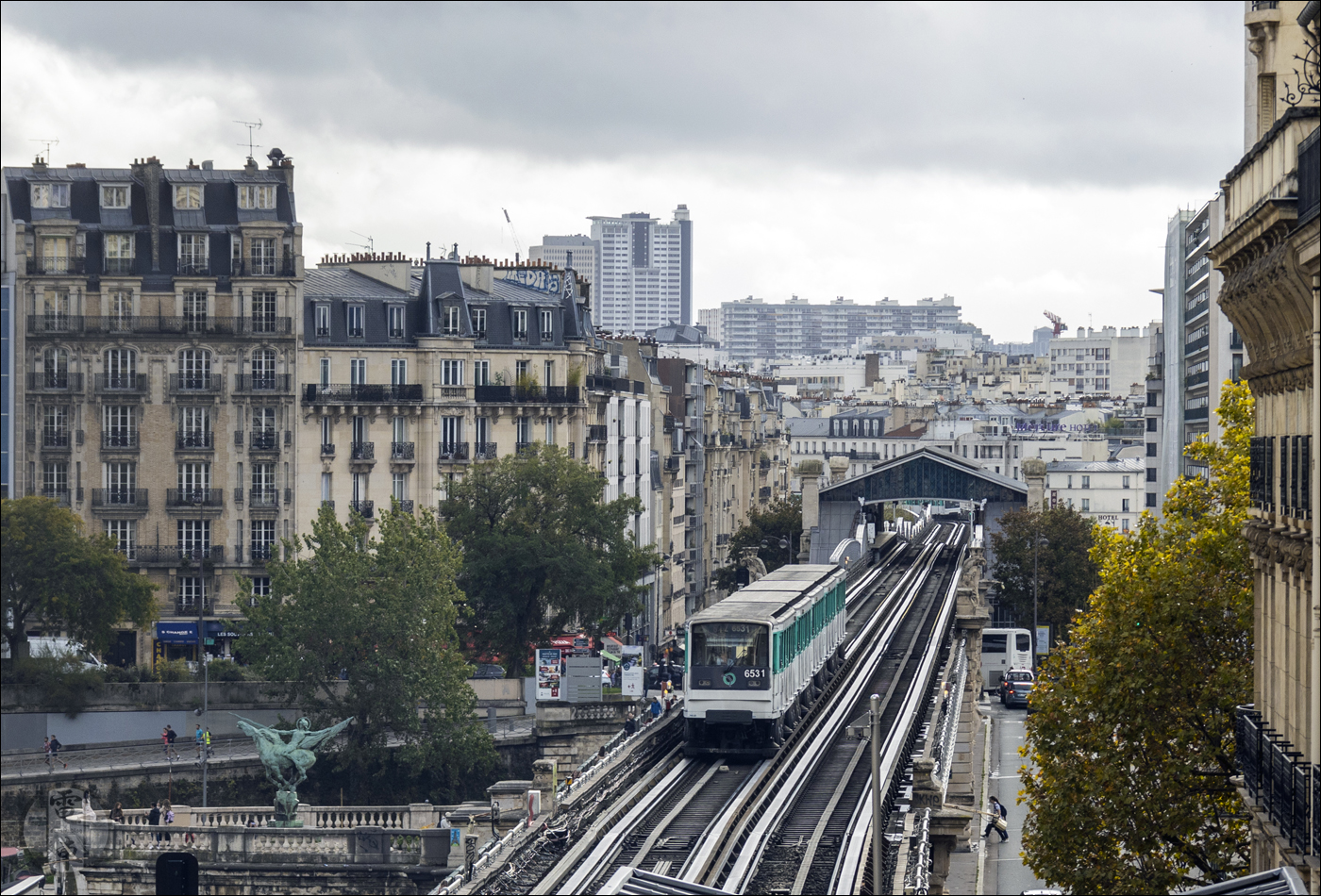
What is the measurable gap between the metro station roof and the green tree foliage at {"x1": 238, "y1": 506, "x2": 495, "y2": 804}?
55010 mm

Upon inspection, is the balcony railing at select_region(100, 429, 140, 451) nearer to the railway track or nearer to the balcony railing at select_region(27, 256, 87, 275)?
the balcony railing at select_region(27, 256, 87, 275)

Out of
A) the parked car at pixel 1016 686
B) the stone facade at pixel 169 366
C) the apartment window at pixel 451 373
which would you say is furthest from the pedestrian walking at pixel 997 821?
the stone facade at pixel 169 366

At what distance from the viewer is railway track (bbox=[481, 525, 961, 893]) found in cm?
3869

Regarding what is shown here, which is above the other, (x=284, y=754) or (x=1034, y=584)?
(x=1034, y=584)

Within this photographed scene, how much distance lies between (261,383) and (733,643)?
3776 cm

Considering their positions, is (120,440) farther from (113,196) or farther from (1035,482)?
(1035,482)

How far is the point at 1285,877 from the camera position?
21688 millimetres

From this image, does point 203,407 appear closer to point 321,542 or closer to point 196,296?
point 196,296

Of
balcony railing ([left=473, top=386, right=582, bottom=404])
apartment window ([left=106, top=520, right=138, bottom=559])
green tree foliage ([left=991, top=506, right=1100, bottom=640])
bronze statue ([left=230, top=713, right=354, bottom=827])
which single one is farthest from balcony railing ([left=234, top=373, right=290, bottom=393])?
green tree foliage ([left=991, top=506, right=1100, bottom=640])

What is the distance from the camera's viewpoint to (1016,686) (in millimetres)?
98750

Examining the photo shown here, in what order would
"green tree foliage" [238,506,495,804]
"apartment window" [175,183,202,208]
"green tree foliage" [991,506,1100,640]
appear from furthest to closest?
1. "green tree foliage" [991,506,1100,640]
2. "apartment window" [175,183,202,208]
3. "green tree foliage" [238,506,495,804]

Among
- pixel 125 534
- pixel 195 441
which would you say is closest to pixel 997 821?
pixel 195 441

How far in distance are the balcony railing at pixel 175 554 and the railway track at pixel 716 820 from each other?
92.7ft

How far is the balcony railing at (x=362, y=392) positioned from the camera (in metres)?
83.1
